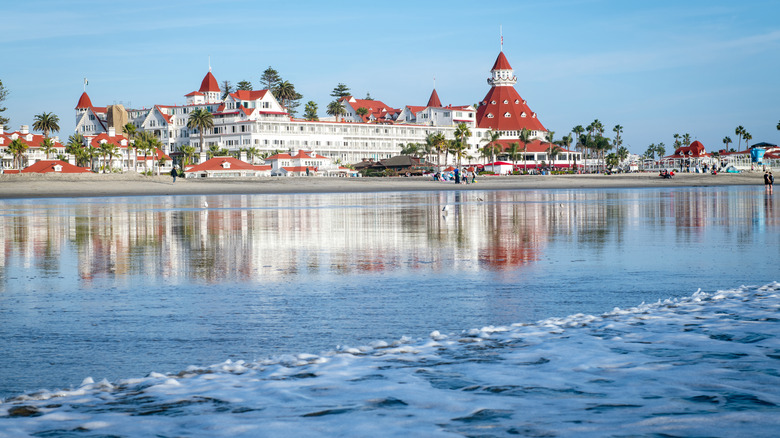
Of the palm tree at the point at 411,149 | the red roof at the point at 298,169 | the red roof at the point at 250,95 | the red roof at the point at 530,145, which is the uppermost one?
the red roof at the point at 250,95

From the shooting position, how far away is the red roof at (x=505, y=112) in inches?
6230

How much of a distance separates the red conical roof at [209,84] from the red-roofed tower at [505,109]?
56282mm

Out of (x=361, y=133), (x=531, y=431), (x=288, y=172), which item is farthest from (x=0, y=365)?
(x=361, y=133)

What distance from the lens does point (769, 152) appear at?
4943 inches

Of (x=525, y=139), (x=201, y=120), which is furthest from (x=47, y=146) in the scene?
(x=525, y=139)

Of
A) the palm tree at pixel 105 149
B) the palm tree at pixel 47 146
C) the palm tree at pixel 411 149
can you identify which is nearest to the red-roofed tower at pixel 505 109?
the palm tree at pixel 411 149

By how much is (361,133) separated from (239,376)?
135m

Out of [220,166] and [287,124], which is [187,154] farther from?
[220,166]

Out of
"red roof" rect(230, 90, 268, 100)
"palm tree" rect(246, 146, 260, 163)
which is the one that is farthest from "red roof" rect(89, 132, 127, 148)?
"palm tree" rect(246, 146, 260, 163)

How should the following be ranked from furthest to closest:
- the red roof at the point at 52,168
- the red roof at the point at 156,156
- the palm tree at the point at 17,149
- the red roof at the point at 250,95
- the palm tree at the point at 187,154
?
1. the red roof at the point at 250,95
2. the palm tree at the point at 187,154
3. the red roof at the point at 156,156
4. the palm tree at the point at 17,149
5. the red roof at the point at 52,168

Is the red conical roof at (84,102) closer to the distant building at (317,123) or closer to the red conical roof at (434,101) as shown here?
the distant building at (317,123)

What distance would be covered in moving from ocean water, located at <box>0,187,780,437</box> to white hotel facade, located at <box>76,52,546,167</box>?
119772 mm

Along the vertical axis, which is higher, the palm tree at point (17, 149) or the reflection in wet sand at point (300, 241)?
the palm tree at point (17, 149)

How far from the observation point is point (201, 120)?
437ft
